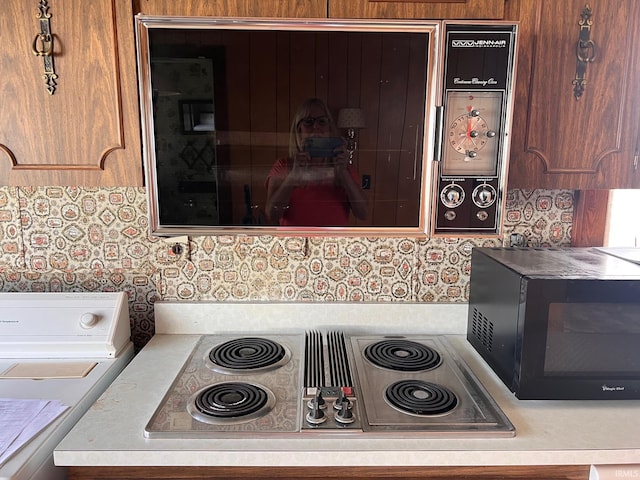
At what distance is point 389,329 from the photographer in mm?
1558

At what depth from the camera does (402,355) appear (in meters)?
1.38

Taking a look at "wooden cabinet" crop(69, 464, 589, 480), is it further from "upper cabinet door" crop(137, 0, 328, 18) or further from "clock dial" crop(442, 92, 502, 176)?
"upper cabinet door" crop(137, 0, 328, 18)

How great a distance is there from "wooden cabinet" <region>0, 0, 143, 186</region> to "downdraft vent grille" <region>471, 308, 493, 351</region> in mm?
1055

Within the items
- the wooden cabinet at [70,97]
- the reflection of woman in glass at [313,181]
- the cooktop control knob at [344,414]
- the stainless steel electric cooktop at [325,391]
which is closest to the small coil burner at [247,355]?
the stainless steel electric cooktop at [325,391]

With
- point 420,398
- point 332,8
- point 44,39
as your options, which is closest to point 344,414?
point 420,398

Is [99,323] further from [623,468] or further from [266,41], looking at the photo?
[623,468]

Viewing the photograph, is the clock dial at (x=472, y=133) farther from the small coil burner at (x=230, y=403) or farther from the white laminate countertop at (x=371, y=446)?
the small coil burner at (x=230, y=403)

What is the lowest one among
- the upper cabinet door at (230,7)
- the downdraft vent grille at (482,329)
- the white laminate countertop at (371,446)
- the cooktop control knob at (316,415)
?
the white laminate countertop at (371,446)

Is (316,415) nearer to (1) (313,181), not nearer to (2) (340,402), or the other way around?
(2) (340,402)

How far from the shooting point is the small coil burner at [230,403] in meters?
1.05

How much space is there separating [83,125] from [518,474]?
1.30 metres

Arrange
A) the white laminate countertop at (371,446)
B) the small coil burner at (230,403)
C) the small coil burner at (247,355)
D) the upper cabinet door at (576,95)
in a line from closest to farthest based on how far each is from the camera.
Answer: the white laminate countertop at (371,446) → the small coil burner at (230,403) → the upper cabinet door at (576,95) → the small coil burner at (247,355)

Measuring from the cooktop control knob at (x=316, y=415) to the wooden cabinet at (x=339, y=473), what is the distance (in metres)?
0.09

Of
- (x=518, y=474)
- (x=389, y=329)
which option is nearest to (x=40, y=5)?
(x=389, y=329)
